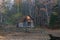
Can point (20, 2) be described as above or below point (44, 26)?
above

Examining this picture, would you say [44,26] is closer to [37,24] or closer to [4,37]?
[37,24]

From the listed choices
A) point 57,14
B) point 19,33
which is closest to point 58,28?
point 57,14

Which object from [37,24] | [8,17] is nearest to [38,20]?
[37,24]

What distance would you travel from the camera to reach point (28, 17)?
943cm

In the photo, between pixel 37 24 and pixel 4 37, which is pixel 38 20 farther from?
pixel 4 37

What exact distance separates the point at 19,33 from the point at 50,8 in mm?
953

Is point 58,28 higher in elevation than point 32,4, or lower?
lower

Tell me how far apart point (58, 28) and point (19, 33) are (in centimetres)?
94

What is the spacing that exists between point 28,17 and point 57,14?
0.70 m

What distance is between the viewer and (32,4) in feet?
31.0

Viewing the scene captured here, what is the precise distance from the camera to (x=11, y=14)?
9422 mm

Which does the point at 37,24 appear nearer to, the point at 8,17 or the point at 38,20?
the point at 38,20

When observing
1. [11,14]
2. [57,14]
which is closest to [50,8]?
[57,14]

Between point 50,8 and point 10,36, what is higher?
point 50,8
